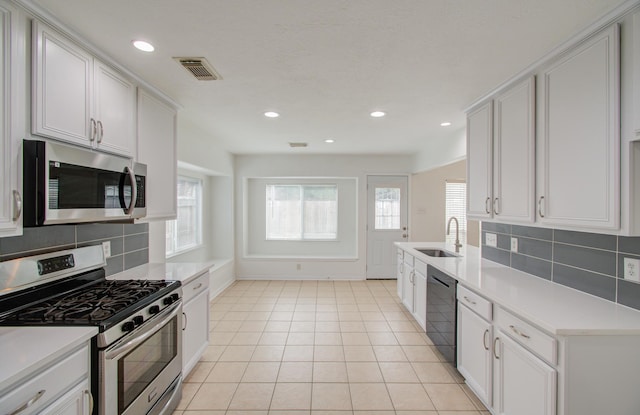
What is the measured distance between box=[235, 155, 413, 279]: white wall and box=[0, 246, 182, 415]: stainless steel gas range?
357 centimetres

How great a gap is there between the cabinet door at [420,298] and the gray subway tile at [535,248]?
3.30 feet

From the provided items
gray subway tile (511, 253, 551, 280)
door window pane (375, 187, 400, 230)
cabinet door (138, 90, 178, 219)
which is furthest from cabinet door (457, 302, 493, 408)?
door window pane (375, 187, 400, 230)

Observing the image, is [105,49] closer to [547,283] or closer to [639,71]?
[639,71]

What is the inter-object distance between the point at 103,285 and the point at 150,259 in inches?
37.5

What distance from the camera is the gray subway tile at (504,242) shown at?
2660 millimetres

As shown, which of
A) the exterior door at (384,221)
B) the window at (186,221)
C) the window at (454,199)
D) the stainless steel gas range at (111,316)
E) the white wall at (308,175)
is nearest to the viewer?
the stainless steel gas range at (111,316)

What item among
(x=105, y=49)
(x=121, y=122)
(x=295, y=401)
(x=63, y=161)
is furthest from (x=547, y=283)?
(x=105, y=49)

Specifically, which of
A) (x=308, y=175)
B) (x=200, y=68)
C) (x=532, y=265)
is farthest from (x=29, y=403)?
(x=308, y=175)

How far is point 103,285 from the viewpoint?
6.69ft

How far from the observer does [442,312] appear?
2.70 meters

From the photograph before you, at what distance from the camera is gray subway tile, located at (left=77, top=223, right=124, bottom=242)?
6.75 feet

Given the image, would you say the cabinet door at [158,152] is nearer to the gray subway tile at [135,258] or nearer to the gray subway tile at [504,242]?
the gray subway tile at [135,258]

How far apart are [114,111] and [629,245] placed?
10.9 ft

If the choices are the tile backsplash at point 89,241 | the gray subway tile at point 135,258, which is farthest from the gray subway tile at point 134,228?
the gray subway tile at point 135,258
